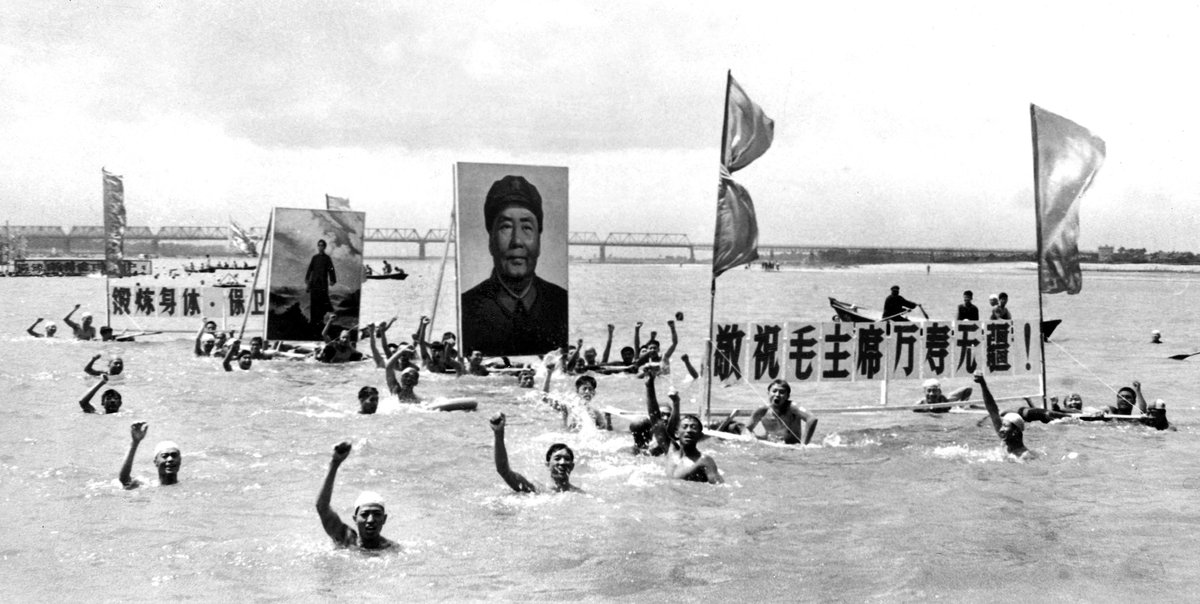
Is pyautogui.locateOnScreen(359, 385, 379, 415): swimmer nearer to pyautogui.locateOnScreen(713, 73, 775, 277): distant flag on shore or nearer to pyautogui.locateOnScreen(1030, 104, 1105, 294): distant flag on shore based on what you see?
pyautogui.locateOnScreen(713, 73, 775, 277): distant flag on shore

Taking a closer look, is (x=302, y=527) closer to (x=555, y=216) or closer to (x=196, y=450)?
(x=196, y=450)

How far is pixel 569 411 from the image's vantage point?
55.8 feet

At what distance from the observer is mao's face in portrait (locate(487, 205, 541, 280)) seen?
20125mm

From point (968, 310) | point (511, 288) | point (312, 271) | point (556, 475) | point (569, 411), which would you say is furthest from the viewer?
point (312, 271)

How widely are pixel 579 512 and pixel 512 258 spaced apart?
953 centimetres

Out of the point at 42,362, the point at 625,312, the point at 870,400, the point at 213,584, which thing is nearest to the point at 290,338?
the point at 42,362

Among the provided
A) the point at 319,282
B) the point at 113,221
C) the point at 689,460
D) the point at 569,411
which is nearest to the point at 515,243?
the point at 569,411

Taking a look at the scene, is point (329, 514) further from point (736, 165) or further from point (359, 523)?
point (736, 165)

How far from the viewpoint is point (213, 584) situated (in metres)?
8.81

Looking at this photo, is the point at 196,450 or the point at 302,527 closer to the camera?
the point at 302,527

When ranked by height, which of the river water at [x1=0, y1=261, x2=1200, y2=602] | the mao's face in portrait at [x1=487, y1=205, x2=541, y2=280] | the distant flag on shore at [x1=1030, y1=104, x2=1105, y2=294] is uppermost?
the distant flag on shore at [x1=1030, y1=104, x2=1105, y2=294]

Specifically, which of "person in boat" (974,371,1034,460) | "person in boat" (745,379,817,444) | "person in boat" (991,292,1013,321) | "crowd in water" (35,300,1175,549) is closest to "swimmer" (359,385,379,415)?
"crowd in water" (35,300,1175,549)

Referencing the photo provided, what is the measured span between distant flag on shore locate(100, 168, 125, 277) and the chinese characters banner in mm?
23088

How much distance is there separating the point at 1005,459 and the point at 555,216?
9.76 metres
